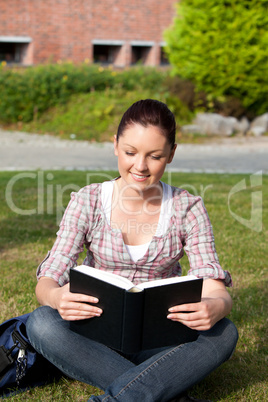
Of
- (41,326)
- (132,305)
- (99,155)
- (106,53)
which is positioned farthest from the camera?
(106,53)

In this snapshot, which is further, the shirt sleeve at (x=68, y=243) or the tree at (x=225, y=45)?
the tree at (x=225, y=45)

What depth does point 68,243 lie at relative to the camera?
8.52 feet

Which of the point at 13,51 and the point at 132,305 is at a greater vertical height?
the point at 13,51

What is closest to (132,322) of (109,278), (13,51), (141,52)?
(109,278)

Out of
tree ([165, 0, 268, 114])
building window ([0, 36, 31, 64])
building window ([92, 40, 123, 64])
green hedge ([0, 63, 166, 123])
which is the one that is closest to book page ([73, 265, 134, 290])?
green hedge ([0, 63, 166, 123])

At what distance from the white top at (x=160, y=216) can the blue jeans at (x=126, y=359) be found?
44 centimetres

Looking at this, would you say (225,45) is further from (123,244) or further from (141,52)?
(123,244)

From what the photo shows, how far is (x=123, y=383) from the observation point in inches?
89.0

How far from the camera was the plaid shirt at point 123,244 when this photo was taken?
260 cm

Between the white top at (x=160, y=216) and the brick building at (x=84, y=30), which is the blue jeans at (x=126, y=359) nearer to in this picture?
the white top at (x=160, y=216)

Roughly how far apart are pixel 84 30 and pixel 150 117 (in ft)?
50.4

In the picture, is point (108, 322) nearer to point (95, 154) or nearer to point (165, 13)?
point (95, 154)

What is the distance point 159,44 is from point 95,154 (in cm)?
908

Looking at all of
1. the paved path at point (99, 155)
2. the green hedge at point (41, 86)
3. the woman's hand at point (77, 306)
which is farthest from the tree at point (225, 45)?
the woman's hand at point (77, 306)
